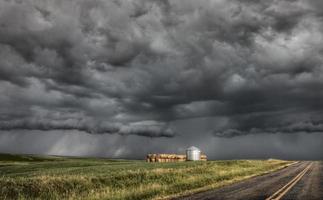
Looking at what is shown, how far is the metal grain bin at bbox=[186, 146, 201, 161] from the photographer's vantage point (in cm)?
10071

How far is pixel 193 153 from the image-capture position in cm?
10138

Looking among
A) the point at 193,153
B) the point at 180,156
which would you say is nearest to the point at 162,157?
the point at 180,156

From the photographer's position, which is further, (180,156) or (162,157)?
(180,156)

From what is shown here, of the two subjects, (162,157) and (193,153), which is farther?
(193,153)

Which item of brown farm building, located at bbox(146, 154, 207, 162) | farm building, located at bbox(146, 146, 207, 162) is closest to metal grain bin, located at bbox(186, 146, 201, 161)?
farm building, located at bbox(146, 146, 207, 162)

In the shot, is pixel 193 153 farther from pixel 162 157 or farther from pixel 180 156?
pixel 162 157

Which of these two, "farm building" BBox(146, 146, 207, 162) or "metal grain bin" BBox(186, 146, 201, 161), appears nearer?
"farm building" BBox(146, 146, 207, 162)

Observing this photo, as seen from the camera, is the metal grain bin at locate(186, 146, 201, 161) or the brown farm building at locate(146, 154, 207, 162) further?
the metal grain bin at locate(186, 146, 201, 161)

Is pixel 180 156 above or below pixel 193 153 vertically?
below

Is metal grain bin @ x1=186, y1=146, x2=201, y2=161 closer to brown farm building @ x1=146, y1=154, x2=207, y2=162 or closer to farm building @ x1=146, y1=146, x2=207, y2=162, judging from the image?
farm building @ x1=146, y1=146, x2=207, y2=162

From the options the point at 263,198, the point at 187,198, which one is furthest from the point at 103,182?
the point at 263,198

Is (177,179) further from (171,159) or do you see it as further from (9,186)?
(171,159)

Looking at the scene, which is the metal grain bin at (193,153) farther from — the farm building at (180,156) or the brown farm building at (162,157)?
the brown farm building at (162,157)

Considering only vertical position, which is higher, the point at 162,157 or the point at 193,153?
the point at 193,153
